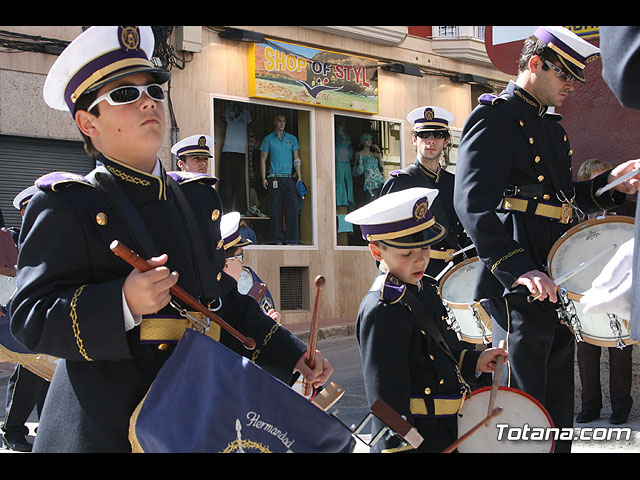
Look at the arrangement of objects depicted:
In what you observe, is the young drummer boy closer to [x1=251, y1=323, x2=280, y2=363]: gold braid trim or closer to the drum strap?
the drum strap

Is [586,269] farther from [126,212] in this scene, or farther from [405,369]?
[126,212]

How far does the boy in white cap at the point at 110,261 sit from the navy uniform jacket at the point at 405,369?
0.65 meters

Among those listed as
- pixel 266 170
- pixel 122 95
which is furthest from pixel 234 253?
pixel 266 170

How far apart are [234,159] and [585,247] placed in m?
11.4

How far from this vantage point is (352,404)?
8086 millimetres

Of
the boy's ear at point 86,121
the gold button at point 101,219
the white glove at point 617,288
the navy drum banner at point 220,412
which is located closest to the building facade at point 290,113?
the boy's ear at point 86,121

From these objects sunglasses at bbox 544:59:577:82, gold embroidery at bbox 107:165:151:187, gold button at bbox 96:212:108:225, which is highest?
sunglasses at bbox 544:59:577:82

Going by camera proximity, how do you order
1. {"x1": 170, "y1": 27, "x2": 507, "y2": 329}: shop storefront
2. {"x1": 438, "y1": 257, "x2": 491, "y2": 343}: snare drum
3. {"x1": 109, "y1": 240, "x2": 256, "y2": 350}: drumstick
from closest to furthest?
1. {"x1": 109, "y1": 240, "x2": 256, "y2": 350}: drumstick
2. {"x1": 438, "y1": 257, "x2": 491, "y2": 343}: snare drum
3. {"x1": 170, "y1": 27, "x2": 507, "y2": 329}: shop storefront

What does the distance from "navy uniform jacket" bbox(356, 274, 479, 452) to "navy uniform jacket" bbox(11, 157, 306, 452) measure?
1032 millimetres

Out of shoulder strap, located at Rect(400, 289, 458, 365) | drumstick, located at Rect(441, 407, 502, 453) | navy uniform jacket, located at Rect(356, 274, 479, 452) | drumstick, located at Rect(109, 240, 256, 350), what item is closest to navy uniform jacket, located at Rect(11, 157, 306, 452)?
drumstick, located at Rect(109, 240, 256, 350)

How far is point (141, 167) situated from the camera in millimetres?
2748

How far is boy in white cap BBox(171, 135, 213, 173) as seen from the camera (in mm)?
8688

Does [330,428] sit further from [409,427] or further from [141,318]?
[409,427]
